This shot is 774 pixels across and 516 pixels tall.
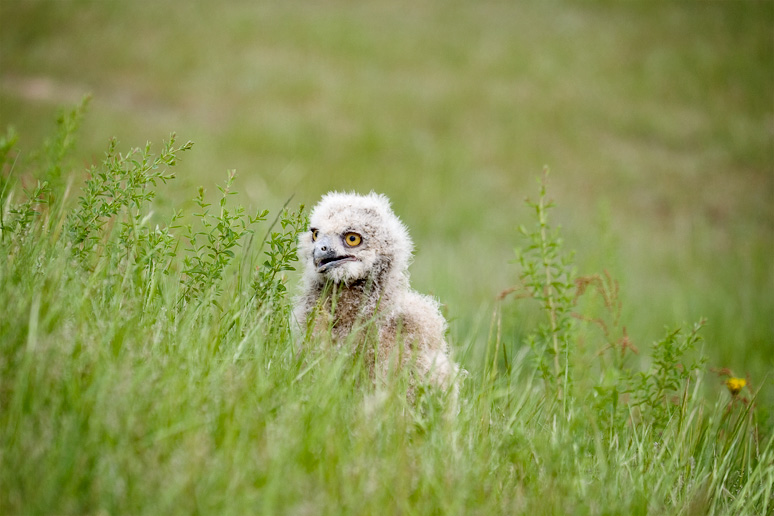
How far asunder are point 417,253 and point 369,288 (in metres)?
6.31

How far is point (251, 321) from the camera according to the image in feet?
9.23

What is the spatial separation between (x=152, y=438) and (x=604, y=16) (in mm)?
23945

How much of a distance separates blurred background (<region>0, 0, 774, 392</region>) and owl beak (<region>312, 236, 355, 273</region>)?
3213 millimetres

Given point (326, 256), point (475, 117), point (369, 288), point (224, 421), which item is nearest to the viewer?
point (224, 421)

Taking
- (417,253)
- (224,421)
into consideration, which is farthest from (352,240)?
(417,253)

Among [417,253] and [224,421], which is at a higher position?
[417,253]

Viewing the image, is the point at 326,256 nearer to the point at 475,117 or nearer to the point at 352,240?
the point at 352,240

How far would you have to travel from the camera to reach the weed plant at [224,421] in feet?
5.56

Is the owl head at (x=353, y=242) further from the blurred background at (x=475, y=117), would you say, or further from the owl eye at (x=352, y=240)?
the blurred background at (x=475, y=117)

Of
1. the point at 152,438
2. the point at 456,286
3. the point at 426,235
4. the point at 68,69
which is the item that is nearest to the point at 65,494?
the point at 152,438

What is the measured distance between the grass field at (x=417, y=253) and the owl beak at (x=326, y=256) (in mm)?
293

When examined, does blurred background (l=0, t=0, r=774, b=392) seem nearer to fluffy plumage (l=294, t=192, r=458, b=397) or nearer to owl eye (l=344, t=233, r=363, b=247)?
fluffy plumage (l=294, t=192, r=458, b=397)

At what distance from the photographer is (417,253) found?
956 cm

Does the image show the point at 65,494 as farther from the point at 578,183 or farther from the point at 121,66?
the point at 121,66
